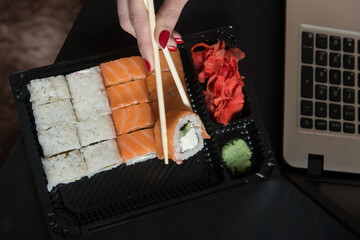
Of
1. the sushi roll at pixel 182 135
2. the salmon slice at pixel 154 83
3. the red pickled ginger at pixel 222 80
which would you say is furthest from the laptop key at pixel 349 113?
the salmon slice at pixel 154 83

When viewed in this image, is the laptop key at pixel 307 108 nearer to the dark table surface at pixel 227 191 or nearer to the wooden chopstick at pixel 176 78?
the dark table surface at pixel 227 191

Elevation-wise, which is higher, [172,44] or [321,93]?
[172,44]

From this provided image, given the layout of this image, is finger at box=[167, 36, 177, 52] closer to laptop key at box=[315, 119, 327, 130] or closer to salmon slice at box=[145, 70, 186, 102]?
salmon slice at box=[145, 70, 186, 102]

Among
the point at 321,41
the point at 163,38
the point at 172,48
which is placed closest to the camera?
the point at 163,38

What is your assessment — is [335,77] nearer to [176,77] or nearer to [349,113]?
[349,113]

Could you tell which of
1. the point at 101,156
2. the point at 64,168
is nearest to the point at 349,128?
the point at 101,156

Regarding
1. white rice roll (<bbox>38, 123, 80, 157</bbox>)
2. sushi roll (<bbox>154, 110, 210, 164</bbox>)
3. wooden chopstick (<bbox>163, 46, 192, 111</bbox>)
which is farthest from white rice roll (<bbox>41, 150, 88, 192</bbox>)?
wooden chopstick (<bbox>163, 46, 192, 111</bbox>)
